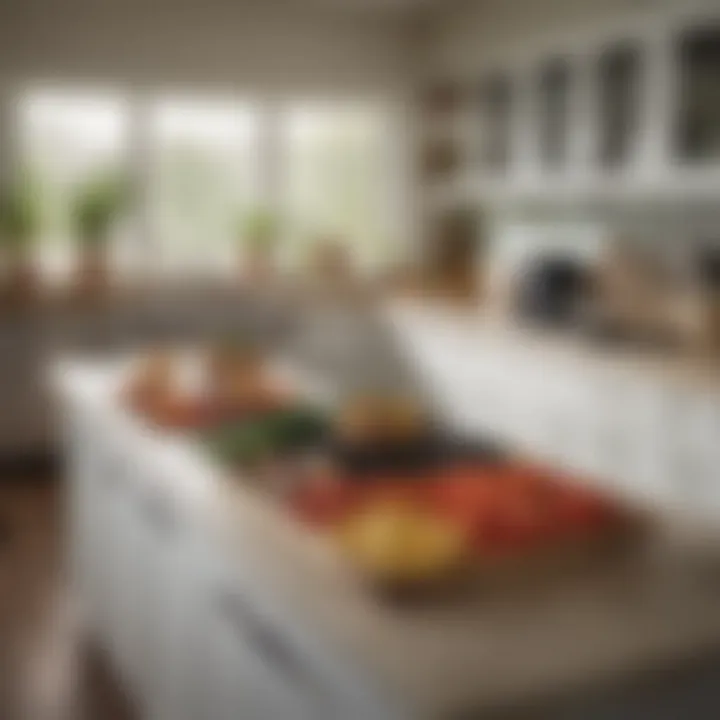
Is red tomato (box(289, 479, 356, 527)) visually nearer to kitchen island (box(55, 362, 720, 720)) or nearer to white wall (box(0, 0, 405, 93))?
kitchen island (box(55, 362, 720, 720))

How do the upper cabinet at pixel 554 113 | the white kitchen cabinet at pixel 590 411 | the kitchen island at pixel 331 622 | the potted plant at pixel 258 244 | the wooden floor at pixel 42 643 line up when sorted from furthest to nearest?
the potted plant at pixel 258 244 → the upper cabinet at pixel 554 113 → the white kitchen cabinet at pixel 590 411 → the wooden floor at pixel 42 643 → the kitchen island at pixel 331 622

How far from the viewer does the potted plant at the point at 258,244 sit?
535 centimetres

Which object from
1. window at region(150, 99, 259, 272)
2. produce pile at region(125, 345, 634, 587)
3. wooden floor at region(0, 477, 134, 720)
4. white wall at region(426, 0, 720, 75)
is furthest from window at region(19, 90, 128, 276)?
produce pile at region(125, 345, 634, 587)

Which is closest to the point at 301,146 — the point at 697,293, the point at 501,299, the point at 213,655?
the point at 501,299

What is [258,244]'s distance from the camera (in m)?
5.36

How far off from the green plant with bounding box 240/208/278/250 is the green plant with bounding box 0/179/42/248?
1003 mm

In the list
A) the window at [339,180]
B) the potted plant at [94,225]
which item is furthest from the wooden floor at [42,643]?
the window at [339,180]

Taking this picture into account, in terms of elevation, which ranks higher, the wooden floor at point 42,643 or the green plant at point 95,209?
the green plant at point 95,209

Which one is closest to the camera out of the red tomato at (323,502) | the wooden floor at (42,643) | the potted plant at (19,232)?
the red tomato at (323,502)

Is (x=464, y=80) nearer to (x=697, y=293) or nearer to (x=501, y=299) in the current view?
(x=501, y=299)

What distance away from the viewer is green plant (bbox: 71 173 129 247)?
4977 mm

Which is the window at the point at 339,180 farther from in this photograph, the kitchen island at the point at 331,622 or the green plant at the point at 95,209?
the kitchen island at the point at 331,622

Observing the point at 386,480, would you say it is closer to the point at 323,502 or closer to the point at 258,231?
the point at 323,502

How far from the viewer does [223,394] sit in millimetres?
2611
